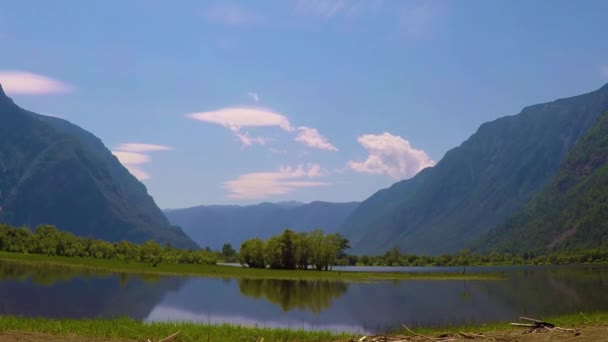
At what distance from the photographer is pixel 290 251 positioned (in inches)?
6368

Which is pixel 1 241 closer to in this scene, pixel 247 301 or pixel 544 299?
pixel 247 301

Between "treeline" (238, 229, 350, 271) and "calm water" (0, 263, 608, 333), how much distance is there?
57084mm

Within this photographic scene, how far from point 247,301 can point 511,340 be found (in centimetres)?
4819

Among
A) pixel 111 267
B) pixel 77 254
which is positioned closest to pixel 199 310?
pixel 111 267

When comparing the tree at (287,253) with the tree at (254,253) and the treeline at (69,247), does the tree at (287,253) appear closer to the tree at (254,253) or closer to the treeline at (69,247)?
the tree at (254,253)

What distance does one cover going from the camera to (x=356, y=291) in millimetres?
98625

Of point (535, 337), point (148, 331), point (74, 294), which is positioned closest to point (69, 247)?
point (74, 294)

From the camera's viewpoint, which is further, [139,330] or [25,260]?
[25,260]

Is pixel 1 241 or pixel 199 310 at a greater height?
pixel 1 241

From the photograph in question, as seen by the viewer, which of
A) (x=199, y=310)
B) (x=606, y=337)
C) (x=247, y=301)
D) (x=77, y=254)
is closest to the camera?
(x=606, y=337)

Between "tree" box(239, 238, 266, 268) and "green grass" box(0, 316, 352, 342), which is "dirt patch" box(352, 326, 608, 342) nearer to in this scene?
"green grass" box(0, 316, 352, 342)

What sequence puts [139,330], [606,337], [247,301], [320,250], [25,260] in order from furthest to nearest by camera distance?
[320,250] < [25,260] < [247,301] < [139,330] < [606,337]

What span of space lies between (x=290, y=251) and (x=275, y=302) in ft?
291

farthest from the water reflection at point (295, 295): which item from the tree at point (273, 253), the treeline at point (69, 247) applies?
the tree at point (273, 253)
